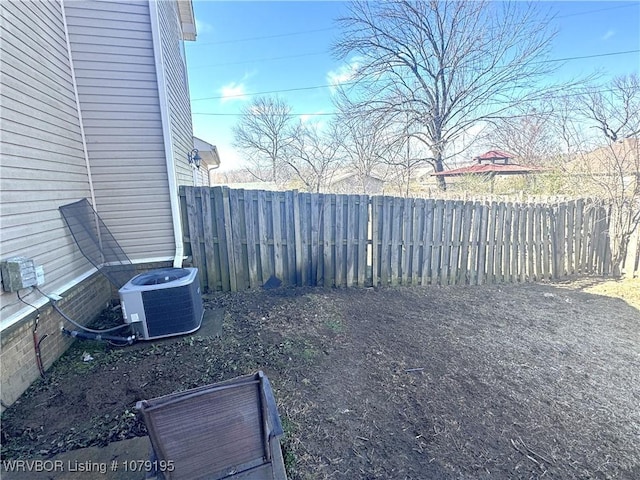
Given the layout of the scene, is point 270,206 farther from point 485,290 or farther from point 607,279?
point 607,279

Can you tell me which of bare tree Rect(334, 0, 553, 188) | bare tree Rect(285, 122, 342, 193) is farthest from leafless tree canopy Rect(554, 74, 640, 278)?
bare tree Rect(285, 122, 342, 193)

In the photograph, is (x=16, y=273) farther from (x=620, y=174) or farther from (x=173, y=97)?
(x=620, y=174)

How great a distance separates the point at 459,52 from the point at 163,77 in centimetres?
1310

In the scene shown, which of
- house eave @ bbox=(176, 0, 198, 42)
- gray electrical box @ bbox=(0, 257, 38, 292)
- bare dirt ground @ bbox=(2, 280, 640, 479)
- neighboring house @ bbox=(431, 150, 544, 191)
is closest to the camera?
bare dirt ground @ bbox=(2, 280, 640, 479)

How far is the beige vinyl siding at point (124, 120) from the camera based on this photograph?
3.56 metres

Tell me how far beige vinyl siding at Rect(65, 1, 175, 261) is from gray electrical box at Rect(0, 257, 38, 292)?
5.53 feet

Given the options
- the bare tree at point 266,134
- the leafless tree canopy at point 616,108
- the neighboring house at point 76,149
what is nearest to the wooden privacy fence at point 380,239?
the neighboring house at point 76,149

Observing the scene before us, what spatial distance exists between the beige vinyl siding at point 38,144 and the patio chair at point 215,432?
190cm

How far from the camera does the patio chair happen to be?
3.98 feet

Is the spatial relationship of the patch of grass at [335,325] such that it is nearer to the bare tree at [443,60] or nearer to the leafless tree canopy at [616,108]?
the leafless tree canopy at [616,108]

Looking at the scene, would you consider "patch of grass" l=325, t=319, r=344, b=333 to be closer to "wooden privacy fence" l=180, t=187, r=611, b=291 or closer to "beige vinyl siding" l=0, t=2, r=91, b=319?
"wooden privacy fence" l=180, t=187, r=611, b=291

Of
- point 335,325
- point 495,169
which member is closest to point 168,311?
point 335,325

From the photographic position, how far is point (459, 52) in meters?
12.4

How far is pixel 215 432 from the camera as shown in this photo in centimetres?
131
